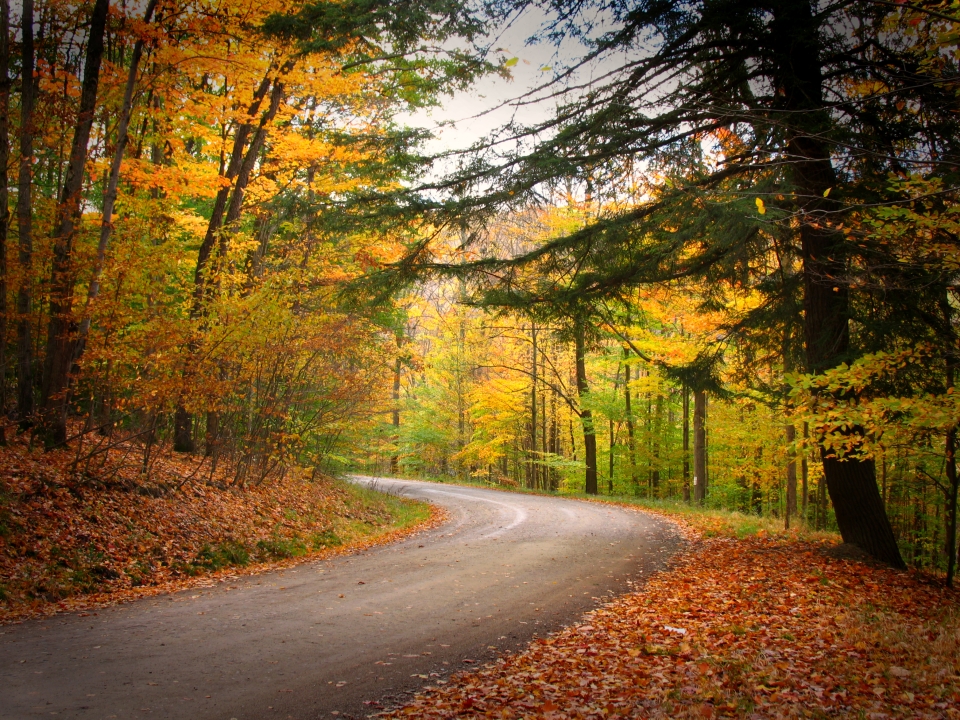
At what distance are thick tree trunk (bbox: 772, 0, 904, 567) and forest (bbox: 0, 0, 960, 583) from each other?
4 centimetres

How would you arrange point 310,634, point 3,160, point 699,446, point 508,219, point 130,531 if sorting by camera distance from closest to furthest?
point 310,634, point 130,531, point 508,219, point 3,160, point 699,446

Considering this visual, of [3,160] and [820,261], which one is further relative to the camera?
[3,160]

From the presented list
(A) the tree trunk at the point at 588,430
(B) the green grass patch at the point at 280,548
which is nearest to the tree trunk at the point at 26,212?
(B) the green grass patch at the point at 280,548

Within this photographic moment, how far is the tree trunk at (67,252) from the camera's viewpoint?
10273mm

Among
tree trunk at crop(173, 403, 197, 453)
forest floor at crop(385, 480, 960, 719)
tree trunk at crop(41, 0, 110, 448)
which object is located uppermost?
tree trunk at crop(41, 0, 110, 448)

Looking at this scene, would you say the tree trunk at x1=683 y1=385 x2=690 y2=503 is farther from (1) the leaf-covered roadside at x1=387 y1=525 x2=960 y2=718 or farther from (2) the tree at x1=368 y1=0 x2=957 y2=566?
(1) the leaf-covered roadside at x1=387 y1=525 x2=960 y2=718

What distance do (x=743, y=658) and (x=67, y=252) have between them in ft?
37.0

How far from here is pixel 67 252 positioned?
33.4ft

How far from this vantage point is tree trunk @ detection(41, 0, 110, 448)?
10273 mm

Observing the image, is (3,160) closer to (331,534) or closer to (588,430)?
(331,534)

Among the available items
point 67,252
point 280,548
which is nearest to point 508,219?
point 280,548

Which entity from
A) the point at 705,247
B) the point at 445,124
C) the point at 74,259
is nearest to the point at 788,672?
the point at 705,247

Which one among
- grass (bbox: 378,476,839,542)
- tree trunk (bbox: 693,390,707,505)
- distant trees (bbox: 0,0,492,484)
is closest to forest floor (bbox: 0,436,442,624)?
distant trees (bbox: 0,0,492,484)

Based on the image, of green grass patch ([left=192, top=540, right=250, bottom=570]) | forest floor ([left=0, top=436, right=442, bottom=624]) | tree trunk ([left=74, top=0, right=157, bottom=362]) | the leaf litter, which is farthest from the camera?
tree trunk ([left=74, top=0, right=157, bottom=362])
